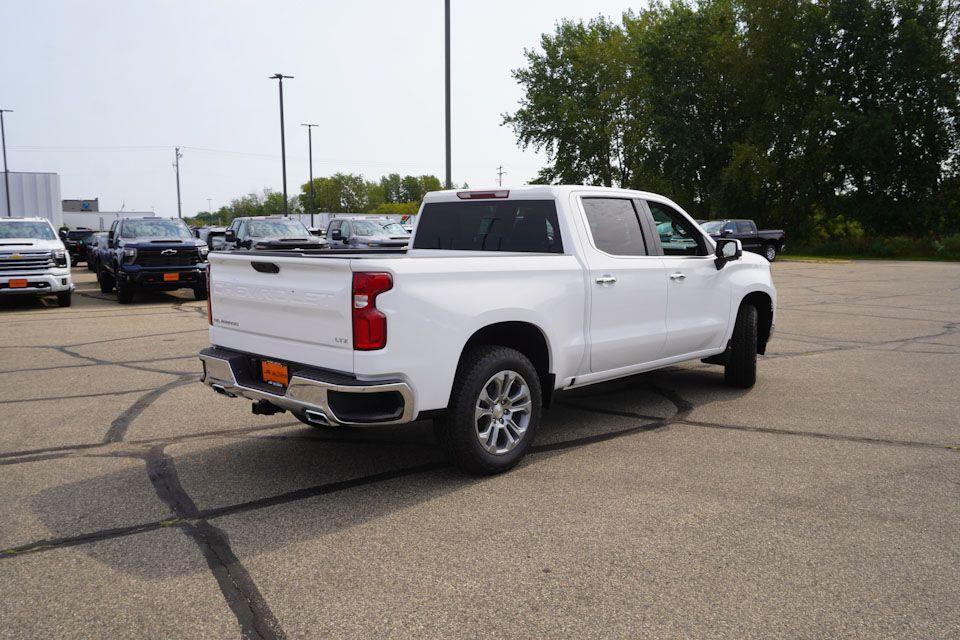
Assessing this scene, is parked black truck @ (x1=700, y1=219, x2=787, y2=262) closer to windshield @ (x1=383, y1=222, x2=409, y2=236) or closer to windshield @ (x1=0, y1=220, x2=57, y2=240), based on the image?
windshield @ (x1=383, y1=222, x2=409, y2=236)

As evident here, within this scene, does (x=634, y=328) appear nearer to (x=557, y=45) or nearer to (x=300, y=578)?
(x=300, y=578)

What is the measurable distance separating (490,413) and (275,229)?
1778 centimetres

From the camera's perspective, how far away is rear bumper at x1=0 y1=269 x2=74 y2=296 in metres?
15.4

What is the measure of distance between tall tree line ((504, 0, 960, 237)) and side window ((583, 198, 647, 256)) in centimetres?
3771

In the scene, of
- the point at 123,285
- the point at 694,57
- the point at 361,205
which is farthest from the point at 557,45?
the point at 361,205

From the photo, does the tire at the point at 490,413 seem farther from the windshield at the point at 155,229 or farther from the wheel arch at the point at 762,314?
the windshield at the point at 155,229

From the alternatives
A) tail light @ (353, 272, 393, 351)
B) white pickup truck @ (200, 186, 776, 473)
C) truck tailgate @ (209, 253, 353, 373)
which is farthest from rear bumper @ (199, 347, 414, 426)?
tail light @ (353, 272, 393, 351)

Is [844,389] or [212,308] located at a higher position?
[212,308]

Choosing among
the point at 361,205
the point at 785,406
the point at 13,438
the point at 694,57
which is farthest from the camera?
the point at 361,205

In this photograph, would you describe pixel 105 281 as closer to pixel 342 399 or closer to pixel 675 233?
pixel 675 233

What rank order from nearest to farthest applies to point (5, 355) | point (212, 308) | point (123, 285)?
point (212, 308) < point (5, 355) < point (123, 285)

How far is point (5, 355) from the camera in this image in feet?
32.7

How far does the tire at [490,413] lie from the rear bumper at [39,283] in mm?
13717

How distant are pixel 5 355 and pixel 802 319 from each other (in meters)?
12.3
